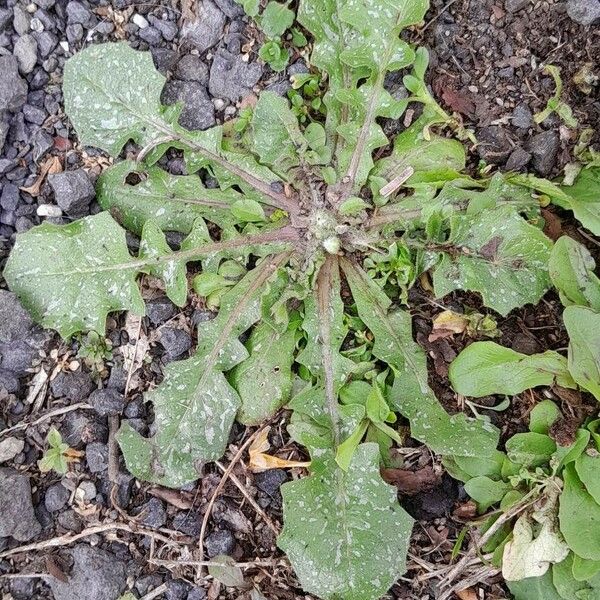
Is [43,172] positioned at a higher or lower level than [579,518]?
higher

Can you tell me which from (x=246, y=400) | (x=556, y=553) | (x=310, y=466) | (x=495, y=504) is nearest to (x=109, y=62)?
(x=246, y=400)

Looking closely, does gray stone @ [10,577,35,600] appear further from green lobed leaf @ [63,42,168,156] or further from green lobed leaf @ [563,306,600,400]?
green lobed leaf @ [563,306,600,400]

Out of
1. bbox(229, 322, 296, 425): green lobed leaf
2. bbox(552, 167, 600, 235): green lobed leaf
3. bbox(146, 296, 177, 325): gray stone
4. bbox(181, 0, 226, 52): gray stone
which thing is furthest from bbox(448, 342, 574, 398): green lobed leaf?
bbox(181, 0, 226, 52): gray stone

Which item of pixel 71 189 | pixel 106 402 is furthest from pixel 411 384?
pixel 71 189

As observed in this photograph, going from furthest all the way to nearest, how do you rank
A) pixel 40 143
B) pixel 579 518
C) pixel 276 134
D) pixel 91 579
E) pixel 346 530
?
pixel 40 143
pixel 276 134
pixel 91 579
pixel 346 530
pixel 579 518

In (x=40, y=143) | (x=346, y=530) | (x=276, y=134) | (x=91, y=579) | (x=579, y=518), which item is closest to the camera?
(x=579, y=518)

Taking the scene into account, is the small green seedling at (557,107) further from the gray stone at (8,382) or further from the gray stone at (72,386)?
the gray stone at (8,382)

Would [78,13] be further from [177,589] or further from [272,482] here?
[177,589]

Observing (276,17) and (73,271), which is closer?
(73,271)
